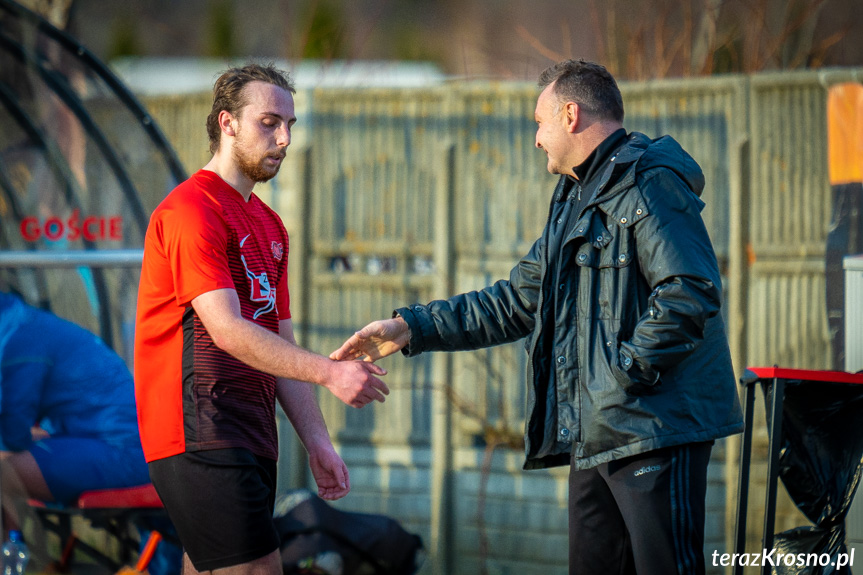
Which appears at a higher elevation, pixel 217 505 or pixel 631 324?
pixel 631 324

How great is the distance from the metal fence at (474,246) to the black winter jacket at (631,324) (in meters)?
2.24

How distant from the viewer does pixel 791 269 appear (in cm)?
522

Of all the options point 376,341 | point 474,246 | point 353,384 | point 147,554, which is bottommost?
point 147,554

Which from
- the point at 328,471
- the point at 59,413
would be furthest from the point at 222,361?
the point at 59,413

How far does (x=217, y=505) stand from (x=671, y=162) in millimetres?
1810

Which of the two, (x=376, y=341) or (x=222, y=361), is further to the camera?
(x=376, y=341)

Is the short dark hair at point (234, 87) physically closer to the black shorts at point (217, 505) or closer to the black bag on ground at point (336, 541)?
the black shorts at point (217, 505)

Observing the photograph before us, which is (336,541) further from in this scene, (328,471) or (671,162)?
(671,162)

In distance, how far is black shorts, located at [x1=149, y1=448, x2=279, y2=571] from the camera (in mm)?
2861

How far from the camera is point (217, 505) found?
9.39ft

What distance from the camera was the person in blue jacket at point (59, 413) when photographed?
4.88 metres

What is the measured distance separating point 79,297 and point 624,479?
3.85 metres

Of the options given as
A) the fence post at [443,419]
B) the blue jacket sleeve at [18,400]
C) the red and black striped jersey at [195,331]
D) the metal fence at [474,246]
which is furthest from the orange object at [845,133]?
the blue jacket sleeve at [18,400]

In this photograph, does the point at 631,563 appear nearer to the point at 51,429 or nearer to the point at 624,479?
the point at 624,479
